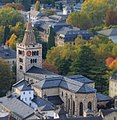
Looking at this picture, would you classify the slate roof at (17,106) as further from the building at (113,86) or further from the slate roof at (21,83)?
the building at (113,86)

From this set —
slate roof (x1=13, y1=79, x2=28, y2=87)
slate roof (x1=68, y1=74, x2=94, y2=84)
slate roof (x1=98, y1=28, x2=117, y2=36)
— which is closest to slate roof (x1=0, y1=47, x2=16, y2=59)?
slate roof (x1=13, y1=79, x2=28, y2=87)

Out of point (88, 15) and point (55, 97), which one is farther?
point (88, 15)

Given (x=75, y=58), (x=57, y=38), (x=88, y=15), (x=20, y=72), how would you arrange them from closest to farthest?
(x=20, y=72) → (x=75, y=58) → (x=57, y=38) → (x=88, y=15)

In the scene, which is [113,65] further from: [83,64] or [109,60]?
[83,64]

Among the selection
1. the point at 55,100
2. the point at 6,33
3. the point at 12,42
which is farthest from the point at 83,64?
the point at 6,33

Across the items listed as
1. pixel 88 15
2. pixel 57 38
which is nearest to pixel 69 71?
pixel 57 38

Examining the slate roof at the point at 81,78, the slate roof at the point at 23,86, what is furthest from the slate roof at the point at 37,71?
the slate roof at the point at 81,78

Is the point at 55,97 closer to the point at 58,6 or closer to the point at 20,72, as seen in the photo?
the point at 20,72
